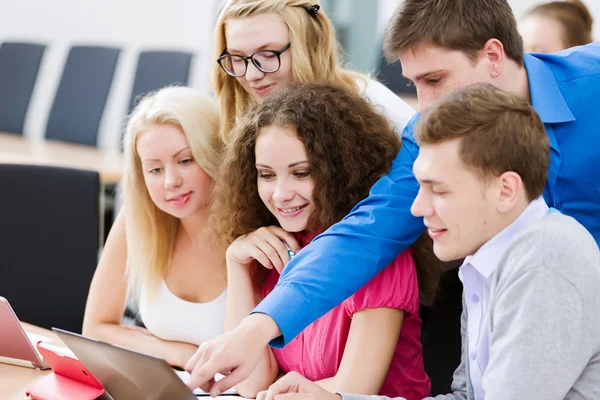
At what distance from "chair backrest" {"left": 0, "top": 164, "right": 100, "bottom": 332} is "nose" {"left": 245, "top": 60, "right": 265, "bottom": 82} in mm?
779

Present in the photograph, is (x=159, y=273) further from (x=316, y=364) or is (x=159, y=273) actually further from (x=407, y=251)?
(x=407, y=251)

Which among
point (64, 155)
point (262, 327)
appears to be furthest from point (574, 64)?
point (64, 155)

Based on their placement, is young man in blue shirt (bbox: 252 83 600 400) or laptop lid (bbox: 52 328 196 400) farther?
laptop lid (bbox: 52 328 196 400)

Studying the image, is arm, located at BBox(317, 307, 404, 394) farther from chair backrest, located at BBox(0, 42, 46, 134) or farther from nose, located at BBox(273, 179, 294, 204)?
chair backrest, located at BBox(0, 42, 46, 134)

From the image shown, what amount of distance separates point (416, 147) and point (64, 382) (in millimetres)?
847

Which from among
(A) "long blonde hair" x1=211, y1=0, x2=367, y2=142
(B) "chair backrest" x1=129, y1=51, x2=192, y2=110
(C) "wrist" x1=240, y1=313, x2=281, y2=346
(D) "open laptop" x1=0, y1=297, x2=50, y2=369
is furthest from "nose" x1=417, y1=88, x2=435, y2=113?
(B) "chair backrest" x1=129, y1=51, x2=192, y2=110

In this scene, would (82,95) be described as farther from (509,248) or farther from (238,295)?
(509,248)

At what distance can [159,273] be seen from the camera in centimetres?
214

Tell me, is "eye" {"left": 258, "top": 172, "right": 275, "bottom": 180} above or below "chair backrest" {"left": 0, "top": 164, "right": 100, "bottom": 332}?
above

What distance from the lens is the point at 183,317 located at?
209 centimetres

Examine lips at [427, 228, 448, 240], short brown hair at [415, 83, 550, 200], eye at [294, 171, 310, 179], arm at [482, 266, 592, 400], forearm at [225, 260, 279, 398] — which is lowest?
forearm at [225, 260, 279, 398]

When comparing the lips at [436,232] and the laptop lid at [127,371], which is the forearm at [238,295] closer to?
the laptop lid at [127,371]

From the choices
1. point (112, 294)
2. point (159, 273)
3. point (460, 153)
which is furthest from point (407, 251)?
point (112, 294)

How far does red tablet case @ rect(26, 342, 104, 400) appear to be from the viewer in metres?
1.52
